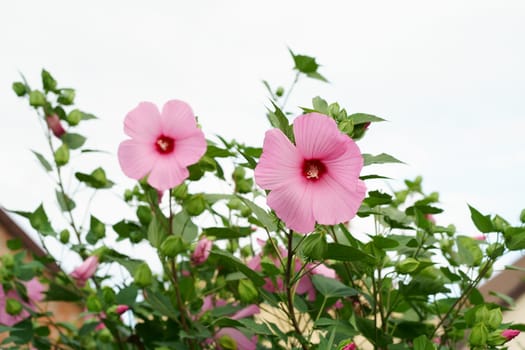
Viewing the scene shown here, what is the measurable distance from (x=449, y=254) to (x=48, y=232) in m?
0.71

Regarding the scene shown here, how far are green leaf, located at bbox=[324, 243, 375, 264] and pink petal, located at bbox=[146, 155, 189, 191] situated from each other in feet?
0.88

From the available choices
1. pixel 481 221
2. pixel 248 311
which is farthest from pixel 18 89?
pixel 481 221

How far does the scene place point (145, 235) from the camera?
1029 millimetres

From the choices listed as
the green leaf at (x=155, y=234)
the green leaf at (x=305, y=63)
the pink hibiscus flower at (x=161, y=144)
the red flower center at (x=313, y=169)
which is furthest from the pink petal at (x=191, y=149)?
the green leaf at (x=305, y=63)

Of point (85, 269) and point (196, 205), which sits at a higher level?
point (196, 205)

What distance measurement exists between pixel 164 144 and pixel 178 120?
0.05 meters

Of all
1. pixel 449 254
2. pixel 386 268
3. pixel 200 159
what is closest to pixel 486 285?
pixel 449 254

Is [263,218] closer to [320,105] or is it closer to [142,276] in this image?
[320,105]

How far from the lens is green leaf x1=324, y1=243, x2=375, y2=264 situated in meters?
0.57

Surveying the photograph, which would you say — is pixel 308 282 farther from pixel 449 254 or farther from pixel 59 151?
pixel 59 151

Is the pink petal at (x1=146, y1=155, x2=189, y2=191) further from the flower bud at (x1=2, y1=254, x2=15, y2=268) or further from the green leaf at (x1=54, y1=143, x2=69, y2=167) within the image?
the flower bud at (x1=2, y1=254, x2=15, y2=268)

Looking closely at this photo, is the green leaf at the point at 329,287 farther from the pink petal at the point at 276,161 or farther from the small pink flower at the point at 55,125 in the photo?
the small pink flower at the point at 55,125

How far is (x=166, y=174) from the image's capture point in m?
0.79

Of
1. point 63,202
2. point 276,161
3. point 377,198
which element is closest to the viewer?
point 276,161
